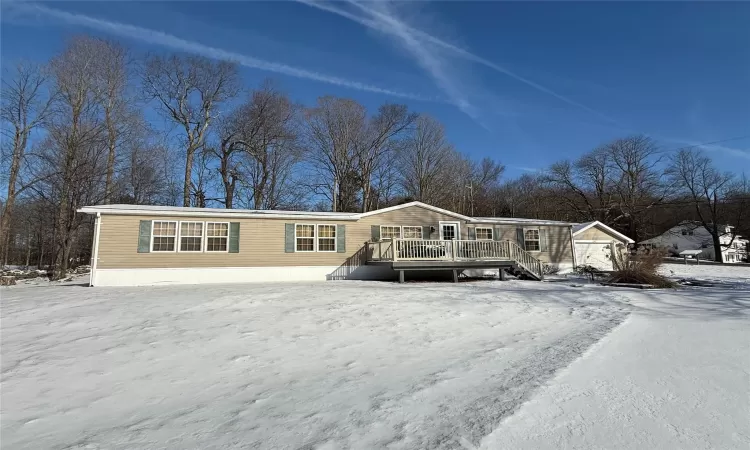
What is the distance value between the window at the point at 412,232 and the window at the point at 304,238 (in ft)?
14.2

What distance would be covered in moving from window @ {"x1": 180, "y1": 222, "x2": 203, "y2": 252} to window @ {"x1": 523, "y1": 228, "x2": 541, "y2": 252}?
15.5 metres

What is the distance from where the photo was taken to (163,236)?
45.9ft

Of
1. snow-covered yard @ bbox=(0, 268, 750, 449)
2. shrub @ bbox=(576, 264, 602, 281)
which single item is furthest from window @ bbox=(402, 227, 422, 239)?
snow-covered yard @ bbox=(0, 268, 750, 449)

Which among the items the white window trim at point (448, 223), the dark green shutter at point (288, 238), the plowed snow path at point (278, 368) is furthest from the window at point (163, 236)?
the white window trim at point (448, 223)

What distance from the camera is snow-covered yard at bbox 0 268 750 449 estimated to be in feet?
9.45

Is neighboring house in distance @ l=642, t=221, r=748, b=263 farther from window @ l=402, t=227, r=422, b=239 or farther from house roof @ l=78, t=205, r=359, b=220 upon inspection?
house roof @ l=78, t=205, r=359, b=220

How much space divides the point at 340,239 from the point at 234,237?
4.31 metres

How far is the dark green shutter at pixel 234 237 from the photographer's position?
1471cm

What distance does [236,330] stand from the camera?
6.49 meters

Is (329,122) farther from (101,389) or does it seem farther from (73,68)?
(101,389)

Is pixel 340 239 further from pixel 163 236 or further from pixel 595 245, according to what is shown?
pixel 595 245

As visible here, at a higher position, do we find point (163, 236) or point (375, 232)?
point (375, 232)

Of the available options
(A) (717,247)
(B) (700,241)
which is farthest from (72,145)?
(B) (700,241)

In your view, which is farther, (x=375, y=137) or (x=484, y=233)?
(x=375, y=137)
